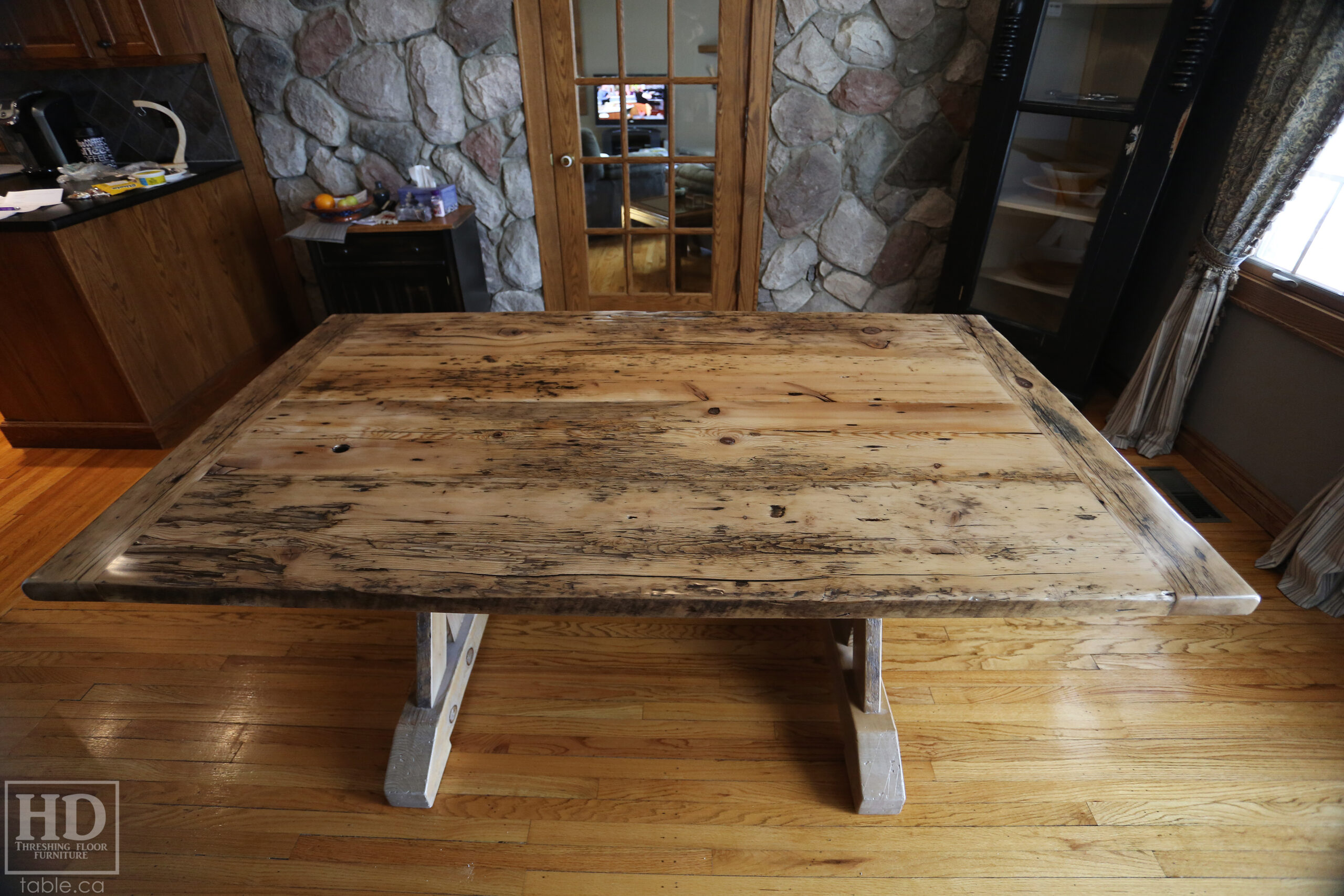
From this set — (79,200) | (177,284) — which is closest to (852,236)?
(177,284)

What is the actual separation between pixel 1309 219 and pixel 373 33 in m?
3.28

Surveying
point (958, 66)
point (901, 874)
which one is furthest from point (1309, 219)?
point (901, 874)

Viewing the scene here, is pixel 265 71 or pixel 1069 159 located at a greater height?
pixel 265 71

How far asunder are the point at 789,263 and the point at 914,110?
0.78 m

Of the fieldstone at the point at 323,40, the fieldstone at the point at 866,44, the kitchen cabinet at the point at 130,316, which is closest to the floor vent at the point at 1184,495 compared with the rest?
the fieldstone at the point at 866,44

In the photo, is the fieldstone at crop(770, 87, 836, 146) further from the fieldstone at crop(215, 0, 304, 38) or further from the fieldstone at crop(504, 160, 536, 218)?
the fieldstone at crop(215, 0, 304, 38)

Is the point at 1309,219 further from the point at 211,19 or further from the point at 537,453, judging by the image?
the point at 211,19

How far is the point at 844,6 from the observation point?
2604 millimetres

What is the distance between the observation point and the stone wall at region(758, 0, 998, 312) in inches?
104

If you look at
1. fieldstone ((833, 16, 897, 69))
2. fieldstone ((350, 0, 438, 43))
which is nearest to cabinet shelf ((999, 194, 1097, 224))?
fieldstone ((833, 16, 897, 69))

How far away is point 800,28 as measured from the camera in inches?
104

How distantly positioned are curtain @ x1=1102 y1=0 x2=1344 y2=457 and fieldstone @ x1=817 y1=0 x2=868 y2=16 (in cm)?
130

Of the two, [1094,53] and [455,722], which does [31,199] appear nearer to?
[455,722]

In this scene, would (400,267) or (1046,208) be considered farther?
(400,267)
